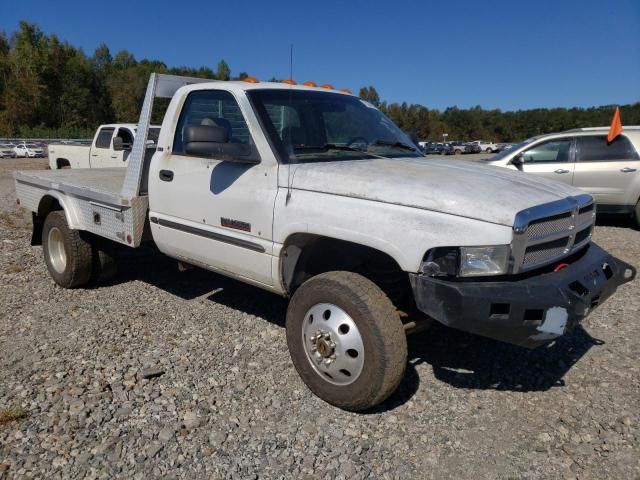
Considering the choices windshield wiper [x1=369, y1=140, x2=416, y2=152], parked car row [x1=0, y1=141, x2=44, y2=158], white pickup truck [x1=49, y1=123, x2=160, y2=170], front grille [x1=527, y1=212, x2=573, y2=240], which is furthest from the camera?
parked car row [x1=0, y1=141, x2=44, y2=158]

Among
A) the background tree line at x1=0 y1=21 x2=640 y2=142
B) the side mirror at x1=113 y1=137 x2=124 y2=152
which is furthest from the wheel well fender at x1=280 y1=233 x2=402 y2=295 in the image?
the background tree line at x1=0 y1=21 x2=640 y2=142

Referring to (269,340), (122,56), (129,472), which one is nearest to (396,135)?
(269,340)

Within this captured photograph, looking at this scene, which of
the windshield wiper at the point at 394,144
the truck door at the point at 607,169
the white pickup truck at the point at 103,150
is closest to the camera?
the windshield wiper at the point at 394,144

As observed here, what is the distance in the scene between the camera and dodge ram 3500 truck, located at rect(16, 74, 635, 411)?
269cm

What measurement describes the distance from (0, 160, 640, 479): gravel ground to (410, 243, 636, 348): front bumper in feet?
2.25

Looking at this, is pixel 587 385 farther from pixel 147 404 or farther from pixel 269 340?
pixel 147 404

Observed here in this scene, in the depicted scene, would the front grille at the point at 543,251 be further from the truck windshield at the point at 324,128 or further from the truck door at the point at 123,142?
the truck door at the point at 123,142

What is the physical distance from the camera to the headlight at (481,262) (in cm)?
267

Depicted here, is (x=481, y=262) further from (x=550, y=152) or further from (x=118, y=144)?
(x=118, y=144)

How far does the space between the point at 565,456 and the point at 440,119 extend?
10941 cm

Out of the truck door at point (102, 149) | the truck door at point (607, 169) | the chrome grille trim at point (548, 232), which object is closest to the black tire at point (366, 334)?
the chrome grille trim at point (548, 232)

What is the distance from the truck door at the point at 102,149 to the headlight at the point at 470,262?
1041 cm

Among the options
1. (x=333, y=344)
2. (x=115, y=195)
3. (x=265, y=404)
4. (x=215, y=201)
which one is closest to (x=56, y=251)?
(x=115, y=195)

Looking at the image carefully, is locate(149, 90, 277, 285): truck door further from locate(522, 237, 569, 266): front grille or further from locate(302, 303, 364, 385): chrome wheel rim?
locate(522, 237, 569, 266): front grille
